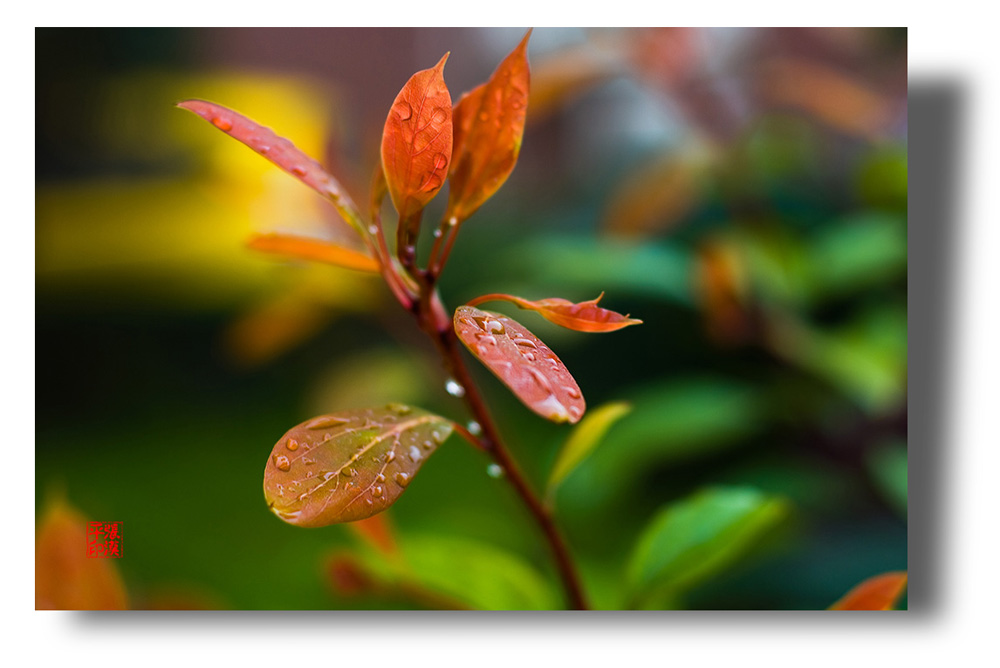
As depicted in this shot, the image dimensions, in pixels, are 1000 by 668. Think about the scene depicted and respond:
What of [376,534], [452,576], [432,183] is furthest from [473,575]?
[432,183]

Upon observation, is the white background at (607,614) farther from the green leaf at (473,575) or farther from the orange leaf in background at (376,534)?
the orange leaf in background at (376,534)

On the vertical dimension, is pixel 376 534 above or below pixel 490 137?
below

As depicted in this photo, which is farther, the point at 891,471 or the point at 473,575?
the point at 891,471

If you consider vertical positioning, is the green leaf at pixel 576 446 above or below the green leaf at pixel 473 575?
above

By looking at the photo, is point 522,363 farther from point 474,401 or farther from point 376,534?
point 376,534

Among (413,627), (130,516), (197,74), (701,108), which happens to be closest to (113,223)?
(197,74)

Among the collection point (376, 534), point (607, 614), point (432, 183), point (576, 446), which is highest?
point (432, 183)

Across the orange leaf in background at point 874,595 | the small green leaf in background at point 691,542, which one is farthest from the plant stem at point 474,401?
the orange leaf in background at point 874,595

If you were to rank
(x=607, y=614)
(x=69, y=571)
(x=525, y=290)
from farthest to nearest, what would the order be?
1. (x=525, y=290)
2. (x=607, y=614)
3. (x=69, y=571)
